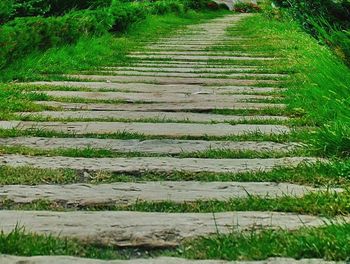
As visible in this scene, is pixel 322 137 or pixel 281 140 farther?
pixel 281 140

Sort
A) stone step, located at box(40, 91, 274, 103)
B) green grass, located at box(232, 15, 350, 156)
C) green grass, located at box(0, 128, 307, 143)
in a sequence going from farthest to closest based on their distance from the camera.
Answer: stone step, located at box(40, 91, 274, 103) → green grass, located at box(0, 128, 307, 143) → green grass, located at box(232, 15, 350, 156)

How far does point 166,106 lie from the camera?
479cm

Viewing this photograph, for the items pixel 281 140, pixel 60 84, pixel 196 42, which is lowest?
pixel 196 42

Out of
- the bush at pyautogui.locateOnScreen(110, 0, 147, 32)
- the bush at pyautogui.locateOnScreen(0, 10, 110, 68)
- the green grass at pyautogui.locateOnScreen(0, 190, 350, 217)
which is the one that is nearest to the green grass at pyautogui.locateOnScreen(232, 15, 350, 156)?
the green grass at pyautogui.locateOnScreen(0, 190, 350, 217)

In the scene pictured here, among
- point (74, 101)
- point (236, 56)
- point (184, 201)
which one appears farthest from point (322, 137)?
point (236, 56)

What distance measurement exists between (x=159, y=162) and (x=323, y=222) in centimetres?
111

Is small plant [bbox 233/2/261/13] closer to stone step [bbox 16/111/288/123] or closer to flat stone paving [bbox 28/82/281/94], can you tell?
flat stone paving [bbox 28/82/281/94]

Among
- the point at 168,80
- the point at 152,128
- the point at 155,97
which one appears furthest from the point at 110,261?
the point at 168,80

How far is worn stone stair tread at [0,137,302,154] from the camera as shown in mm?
3512

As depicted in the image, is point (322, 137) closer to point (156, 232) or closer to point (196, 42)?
point (156, 232)

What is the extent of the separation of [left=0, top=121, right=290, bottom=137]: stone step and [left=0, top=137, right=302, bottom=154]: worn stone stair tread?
0.65 ft

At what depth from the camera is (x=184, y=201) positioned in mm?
2637

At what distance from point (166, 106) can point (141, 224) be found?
8.20 ft

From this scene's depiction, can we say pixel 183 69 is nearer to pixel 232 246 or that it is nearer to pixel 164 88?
pixel 164 88
